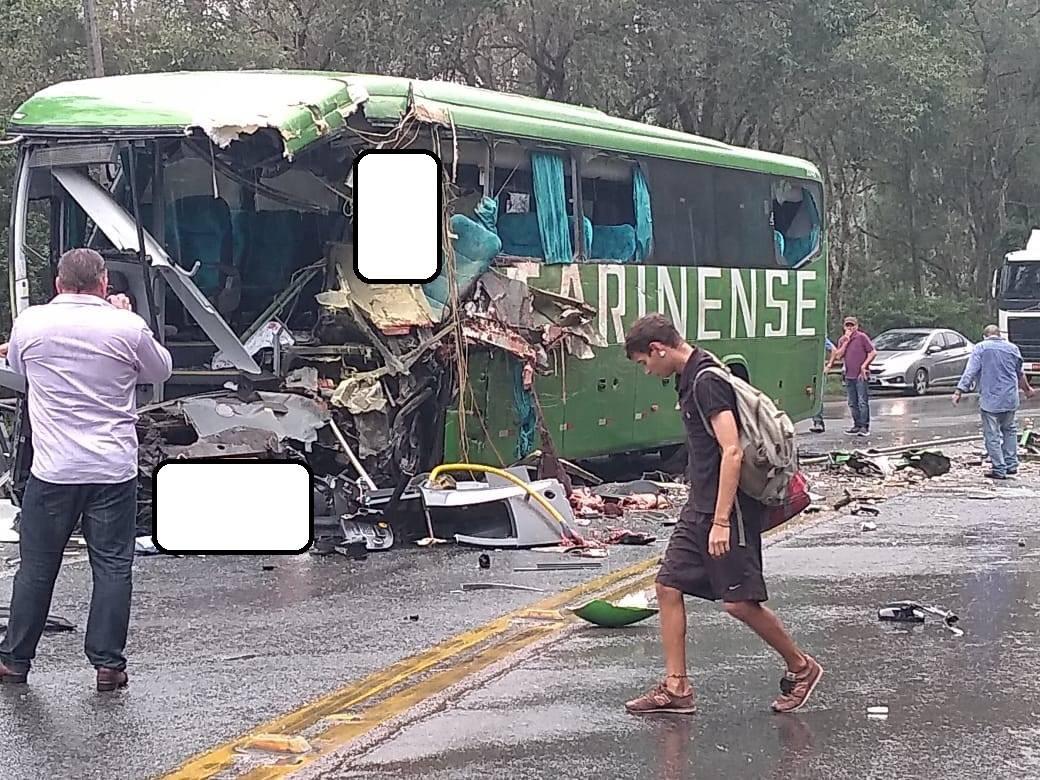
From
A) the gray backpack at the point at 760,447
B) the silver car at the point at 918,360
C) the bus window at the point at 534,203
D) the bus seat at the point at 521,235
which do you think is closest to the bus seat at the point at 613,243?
the bus window at the point at 534,203

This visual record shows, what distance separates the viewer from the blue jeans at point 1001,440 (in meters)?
16.6

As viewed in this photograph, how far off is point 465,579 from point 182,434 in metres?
2.51

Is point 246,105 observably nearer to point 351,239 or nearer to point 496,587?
point 351,239

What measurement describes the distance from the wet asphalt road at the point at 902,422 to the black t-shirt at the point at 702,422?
13.4 meters

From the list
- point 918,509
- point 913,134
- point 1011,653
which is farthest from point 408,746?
point 913,134

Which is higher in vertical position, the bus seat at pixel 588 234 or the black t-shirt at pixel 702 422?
the bus seat at pixel 588 234

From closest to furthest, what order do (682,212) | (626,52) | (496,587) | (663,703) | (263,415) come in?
1. (663,703)
2. (496,587)
3. (263,415)
4. (682,212)
5. (626,52)

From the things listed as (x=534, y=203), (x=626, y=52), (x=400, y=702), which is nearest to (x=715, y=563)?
(x=400, y=702)

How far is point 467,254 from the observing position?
12523mm

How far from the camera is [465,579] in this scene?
10.3 m

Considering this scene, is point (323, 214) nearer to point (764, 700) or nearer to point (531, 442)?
point (531, 442)

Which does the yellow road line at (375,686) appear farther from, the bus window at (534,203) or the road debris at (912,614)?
the bus window at (534,203)

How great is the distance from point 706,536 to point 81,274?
9.50ft

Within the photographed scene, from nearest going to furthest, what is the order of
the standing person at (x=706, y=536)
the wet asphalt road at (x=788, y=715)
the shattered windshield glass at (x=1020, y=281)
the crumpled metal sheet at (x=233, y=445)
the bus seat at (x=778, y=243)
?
the wet asphalt road at (x=788, y=715) < the standing person at (x=706, y=536) < the crumpled metal sheet at (x=233, y=445) < the bus seat at (x=778, y=243) < the shattered windshield glass at (x=1020, y=281)
